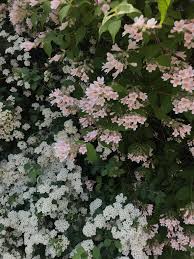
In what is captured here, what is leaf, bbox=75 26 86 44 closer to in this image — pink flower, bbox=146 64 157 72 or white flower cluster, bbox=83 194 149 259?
pink flower, bbox=146 64 157 72

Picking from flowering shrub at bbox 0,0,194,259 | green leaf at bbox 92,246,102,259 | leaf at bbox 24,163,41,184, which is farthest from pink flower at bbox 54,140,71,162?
green leaf at bbox 92,246,102,259

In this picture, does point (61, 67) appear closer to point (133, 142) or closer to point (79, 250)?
point (133, 142)

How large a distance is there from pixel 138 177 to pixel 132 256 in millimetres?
426

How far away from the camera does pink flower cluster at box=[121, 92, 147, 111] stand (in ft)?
7.33

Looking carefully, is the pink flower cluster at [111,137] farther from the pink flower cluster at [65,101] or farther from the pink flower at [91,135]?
the pink flower cluster at [65,101]

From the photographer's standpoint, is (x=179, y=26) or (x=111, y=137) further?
(x=111, y=137)

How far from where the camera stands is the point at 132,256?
2.61m

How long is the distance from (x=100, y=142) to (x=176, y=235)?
65 centimetres

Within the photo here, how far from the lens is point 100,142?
252 centimetres

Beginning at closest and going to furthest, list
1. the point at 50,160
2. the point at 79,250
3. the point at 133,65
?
the point at 133,65 → the point at 79,250 → the point at 50,160

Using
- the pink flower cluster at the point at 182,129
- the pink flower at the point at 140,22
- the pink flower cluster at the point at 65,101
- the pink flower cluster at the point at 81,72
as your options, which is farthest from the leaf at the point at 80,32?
the pink flower cluster at the point at 182,129

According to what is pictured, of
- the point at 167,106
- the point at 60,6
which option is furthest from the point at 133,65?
the point at 60,6

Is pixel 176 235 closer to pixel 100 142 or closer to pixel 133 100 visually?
pixel 100 142

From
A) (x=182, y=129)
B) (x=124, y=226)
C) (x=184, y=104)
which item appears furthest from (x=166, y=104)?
(x=124, y=226)
